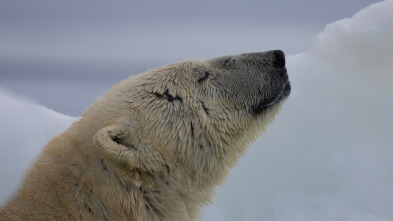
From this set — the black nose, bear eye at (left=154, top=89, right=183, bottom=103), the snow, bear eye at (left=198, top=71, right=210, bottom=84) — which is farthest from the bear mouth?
the snow

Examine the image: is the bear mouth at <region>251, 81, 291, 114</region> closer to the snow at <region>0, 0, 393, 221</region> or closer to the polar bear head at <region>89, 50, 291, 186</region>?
the polar bear head at <region>89, 50, 291, 186</region>

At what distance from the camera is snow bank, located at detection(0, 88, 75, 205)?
226 cm

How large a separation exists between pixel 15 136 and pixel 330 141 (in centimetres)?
375

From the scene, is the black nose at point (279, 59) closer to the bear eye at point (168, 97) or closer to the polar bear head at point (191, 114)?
the polar bear head at point (191, 114)

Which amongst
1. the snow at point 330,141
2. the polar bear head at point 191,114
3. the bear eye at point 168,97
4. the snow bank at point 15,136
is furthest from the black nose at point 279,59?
the snow at point 330,141

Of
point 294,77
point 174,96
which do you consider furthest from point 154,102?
point 294,77

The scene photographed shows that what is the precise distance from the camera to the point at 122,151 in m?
2.55

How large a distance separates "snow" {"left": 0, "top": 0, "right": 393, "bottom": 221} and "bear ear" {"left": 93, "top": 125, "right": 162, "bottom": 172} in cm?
225

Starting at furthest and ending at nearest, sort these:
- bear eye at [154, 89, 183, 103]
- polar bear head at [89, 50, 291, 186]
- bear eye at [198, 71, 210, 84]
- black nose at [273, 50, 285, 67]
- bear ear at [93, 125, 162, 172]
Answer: black nose at [273, 50, 285, 67]
bear eye at [198, 71, 210, 84]
bear eye at [154, 89, 183, 103]
polar bear head at [89, 50, 291, 186]
bear ear at [93, 125, 162, 172]

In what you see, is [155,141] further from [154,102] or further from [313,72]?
[313,72]

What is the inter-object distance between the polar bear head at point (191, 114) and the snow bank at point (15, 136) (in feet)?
0.99

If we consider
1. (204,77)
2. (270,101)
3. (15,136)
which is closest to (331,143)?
(270,101)

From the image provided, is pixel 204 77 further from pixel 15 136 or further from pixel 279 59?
pixel 15 136

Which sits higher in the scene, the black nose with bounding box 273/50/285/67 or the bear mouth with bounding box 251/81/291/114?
the black nose with bounding box 273/50/285/67
